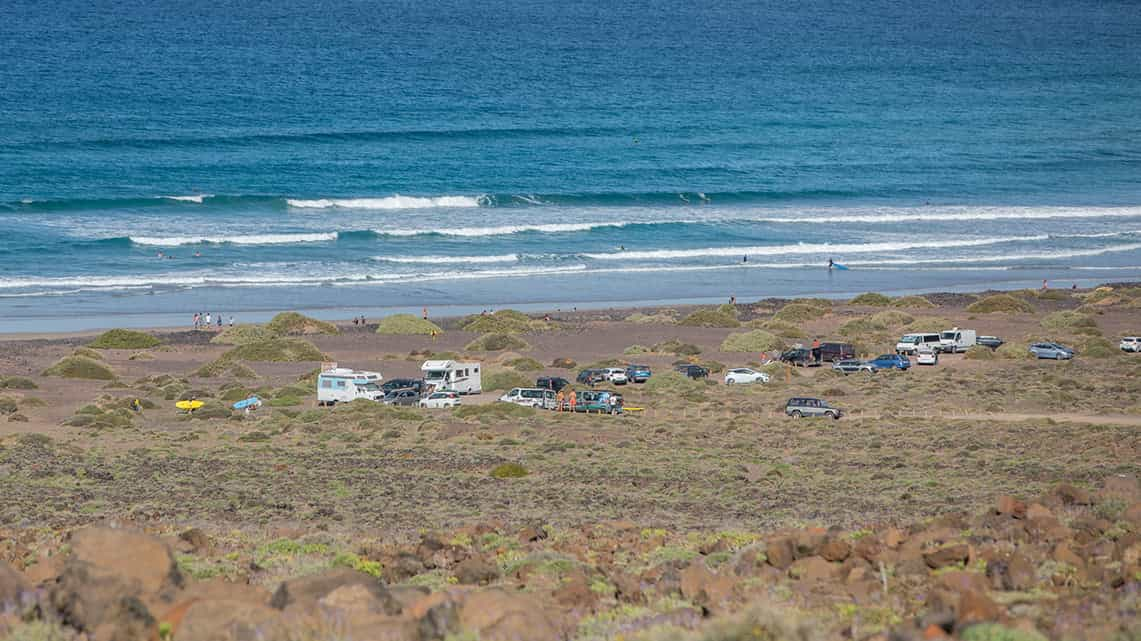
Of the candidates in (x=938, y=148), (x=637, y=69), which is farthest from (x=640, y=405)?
(x=637, y=69)

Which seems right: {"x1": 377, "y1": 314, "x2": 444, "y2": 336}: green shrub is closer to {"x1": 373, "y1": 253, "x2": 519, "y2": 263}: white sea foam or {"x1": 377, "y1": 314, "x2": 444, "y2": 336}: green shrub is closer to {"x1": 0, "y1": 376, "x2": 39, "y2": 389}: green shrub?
{"x1": 0, "y1": 376, "x2": 39, "y2": 389}: green shrub

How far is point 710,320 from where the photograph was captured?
46.0 metres

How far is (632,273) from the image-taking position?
198ft

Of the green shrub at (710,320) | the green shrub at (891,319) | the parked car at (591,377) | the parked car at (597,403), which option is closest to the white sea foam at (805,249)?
the green shrub at (710,320)

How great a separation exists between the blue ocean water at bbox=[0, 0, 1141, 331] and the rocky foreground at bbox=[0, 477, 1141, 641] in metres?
37.2

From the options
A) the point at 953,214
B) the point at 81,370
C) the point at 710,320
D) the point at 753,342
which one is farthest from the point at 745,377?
the point at 953,214

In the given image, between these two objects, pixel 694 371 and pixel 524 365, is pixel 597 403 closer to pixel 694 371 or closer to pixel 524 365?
pixel 694 371

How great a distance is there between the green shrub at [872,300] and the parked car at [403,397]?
24.3m

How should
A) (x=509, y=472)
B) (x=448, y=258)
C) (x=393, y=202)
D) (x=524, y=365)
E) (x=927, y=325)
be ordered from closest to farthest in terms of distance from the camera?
(x=509, y=472), (x=524, y=365), (x=927, y=325), (x=448, y=258), (x=393, y=202)

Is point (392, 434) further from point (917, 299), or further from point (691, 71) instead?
point (691, 71)

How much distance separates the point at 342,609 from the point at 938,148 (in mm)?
95427

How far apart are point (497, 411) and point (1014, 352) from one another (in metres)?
17.8

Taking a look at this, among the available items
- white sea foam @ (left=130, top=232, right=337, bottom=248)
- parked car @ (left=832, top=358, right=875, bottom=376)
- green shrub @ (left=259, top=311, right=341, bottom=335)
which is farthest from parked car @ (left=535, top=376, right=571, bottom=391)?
white sea foam @ (left=130, top=232, right=337, bottom=248)

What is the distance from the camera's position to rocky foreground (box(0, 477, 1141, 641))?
8.38 m
